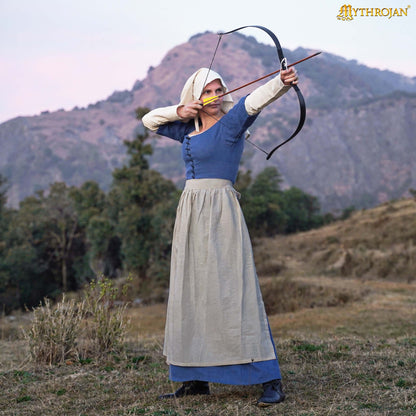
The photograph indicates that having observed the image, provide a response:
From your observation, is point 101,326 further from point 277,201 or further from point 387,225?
point 277,201

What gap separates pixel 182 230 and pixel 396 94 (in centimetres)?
9657

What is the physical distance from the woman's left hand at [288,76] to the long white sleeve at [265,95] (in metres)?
0.03

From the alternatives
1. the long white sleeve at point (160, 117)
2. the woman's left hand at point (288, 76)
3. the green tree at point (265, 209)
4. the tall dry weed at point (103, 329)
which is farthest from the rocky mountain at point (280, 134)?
the woman's left hand at point (288, 76)

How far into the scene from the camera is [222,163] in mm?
3539

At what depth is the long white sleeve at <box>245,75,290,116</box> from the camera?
318 cm

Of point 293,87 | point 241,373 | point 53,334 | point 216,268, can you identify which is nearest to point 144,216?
point 53,334

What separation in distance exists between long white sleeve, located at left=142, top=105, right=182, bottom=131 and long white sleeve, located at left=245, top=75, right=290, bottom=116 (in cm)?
58

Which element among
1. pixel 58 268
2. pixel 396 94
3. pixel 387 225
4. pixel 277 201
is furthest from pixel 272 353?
pixel 396 94

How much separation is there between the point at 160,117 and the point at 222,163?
59cm

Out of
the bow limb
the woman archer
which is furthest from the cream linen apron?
the bow limb

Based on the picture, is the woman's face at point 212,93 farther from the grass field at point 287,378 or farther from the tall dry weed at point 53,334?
the tall dry weed at point 53,334

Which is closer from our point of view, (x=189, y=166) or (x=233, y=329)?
(x=233, y=329)

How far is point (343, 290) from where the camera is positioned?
11.6 meters

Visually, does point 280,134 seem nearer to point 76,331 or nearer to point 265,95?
point 76,331
